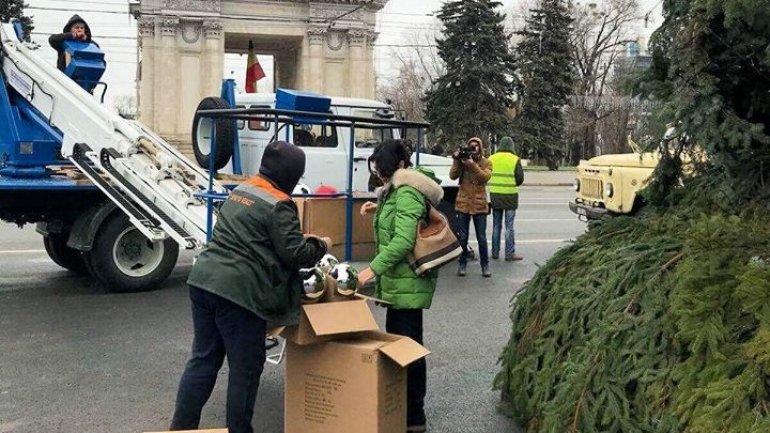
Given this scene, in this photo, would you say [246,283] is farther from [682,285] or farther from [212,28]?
[212,28]

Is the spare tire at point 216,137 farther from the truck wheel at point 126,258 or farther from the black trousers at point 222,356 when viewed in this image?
the black trousers at point 222,356

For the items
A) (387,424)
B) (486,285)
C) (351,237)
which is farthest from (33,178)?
(387,424)

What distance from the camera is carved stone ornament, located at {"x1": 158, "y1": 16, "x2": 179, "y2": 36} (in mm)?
41188

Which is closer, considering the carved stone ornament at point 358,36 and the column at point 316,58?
the column at point 316,58

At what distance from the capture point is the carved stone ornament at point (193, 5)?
4159 centimetres

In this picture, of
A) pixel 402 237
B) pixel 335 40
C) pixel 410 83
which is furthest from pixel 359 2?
pixel 402 237

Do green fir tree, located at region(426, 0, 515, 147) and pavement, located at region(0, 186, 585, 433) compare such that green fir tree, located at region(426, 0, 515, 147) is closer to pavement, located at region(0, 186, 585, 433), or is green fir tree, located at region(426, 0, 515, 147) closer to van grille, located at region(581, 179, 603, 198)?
van grille, located at region(581, 179, 603, 198)

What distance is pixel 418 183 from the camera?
13.9ft

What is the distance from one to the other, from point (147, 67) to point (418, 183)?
40.6 metres

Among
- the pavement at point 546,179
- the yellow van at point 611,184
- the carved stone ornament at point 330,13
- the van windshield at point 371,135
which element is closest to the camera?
the yellow van at point 611,184

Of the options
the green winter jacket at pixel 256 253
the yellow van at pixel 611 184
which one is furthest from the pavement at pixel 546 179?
the green winter jacket at pixel 256 253

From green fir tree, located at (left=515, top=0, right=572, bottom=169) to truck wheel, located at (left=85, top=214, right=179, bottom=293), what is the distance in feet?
121

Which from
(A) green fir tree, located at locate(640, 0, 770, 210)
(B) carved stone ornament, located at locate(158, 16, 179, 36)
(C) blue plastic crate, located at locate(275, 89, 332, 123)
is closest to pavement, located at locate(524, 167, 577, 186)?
(B) carved stone ornament, located at locate(158, 16, 179, 36)

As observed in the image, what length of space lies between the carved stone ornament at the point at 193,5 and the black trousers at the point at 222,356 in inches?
1594
